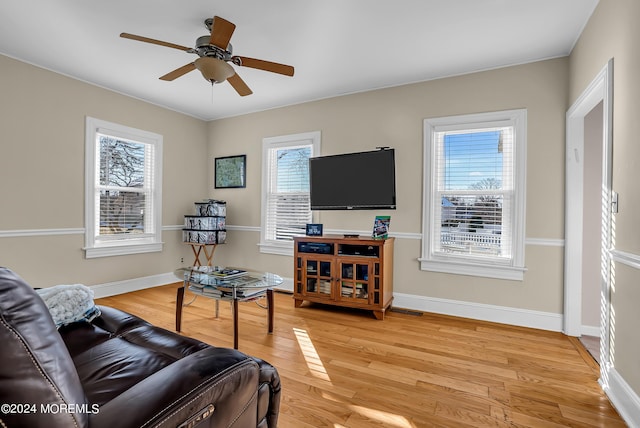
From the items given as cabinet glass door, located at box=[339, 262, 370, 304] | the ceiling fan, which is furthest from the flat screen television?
the ceiling fan

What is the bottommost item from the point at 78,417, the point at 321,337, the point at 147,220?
the point at 321,337

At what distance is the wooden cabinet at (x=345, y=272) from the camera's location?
3.33m

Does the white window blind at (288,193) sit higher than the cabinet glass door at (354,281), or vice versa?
the white window blind at (288,193)

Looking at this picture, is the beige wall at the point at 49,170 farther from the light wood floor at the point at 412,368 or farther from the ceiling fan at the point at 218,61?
the ceiling fan at the point at 218,61

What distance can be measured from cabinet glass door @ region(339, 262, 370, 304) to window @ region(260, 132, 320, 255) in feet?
3.51

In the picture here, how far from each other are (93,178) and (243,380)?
3.88 m

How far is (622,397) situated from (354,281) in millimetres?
2130

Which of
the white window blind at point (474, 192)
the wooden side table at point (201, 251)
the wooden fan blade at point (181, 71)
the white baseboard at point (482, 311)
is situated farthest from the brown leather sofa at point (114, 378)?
the wooden side table at point (201, 251)

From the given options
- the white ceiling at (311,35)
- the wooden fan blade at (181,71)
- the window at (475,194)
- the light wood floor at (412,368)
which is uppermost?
the white ceiling at (311,35)

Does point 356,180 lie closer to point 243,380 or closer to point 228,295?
point 228,295

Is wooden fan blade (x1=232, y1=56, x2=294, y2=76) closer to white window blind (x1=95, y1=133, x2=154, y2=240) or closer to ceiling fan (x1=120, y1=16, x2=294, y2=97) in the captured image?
ceiling fan (x1=120, y1=16, x2=294, y2=97)

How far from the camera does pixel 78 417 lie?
0.70 metres

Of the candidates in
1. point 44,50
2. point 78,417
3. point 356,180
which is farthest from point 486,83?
point 44,50

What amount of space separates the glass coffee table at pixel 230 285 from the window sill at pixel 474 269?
1742 millimetres
